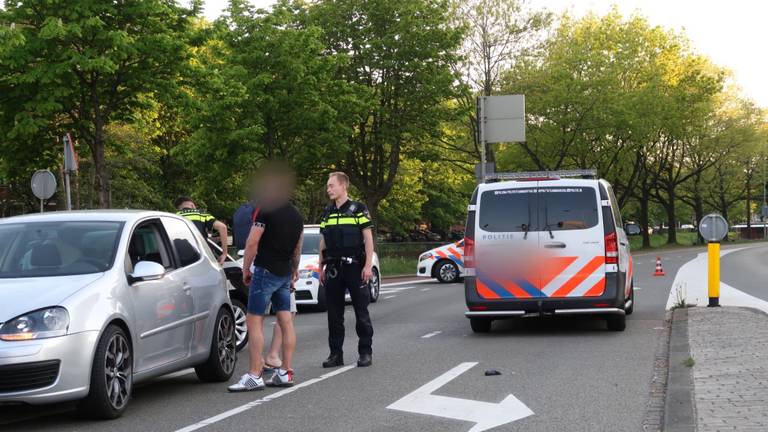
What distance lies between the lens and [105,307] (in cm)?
715

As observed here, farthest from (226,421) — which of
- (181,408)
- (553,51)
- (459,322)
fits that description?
(553,51)

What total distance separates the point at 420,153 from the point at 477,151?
6.95 m

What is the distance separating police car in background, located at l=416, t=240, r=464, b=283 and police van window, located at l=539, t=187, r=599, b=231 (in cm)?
1561

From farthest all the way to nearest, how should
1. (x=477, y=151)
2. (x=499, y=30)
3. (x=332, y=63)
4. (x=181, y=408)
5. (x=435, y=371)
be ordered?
1. (x=477, y=151)
2. (x=499, y=30)
3. (x=332, y=63)
4. (x=435, y=371)
5. (x=181, y=408)

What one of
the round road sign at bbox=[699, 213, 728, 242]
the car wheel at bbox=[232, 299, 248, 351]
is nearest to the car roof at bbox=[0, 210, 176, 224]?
the car wheel at bbox=[232, 299, 248, 351]

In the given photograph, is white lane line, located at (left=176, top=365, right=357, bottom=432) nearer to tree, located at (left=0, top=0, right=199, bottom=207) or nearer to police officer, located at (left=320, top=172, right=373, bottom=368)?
police officer, located at (left=320, top=172, right=373, bottom=368)

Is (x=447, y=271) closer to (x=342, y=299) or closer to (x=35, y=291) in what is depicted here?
(x=342, y=299)

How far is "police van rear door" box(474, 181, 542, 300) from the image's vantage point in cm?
1270

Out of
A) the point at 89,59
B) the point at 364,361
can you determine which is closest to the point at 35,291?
the point at 364,361

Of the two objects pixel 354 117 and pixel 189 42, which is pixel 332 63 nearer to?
pixel 354 117

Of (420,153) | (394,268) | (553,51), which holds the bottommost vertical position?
(394,268)

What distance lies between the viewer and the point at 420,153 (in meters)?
42.2

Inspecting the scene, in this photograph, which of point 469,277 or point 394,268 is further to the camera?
point 394,268

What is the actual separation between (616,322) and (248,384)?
606 cm
